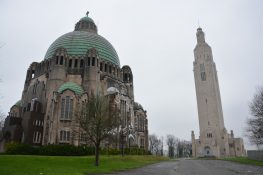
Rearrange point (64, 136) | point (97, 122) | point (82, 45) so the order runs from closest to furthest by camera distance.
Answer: point (97, 122)
point (64, 136)
point (82, 45)

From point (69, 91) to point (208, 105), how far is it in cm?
6907

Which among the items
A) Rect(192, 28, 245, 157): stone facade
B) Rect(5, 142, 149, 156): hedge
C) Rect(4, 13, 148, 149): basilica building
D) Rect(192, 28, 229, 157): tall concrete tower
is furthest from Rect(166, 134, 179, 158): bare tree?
Rect(5, 142, 149, 156): hedge

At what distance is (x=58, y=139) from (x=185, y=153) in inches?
4695

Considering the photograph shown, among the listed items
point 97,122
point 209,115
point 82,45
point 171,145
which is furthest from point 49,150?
point 171,145

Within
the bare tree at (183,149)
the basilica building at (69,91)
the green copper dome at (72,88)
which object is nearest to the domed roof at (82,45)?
the basilica building at (69,91)

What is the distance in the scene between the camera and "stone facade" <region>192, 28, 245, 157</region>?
93.0 meters

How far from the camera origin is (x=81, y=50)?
62219mm

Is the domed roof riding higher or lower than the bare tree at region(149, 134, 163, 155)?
higher

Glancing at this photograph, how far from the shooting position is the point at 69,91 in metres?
47.6

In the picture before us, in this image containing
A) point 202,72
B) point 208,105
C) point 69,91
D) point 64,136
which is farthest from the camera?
point 202,72

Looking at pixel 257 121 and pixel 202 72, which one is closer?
pixel 257 121

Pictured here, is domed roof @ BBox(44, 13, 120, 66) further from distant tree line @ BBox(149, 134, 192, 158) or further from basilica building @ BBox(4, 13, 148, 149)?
distant tree line @ BBox(149, 134, 192, 158)

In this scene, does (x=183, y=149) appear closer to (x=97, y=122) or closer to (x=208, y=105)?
(x=208, y=105)

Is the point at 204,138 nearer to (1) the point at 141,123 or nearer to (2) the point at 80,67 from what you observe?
(1) the point at 141,123
